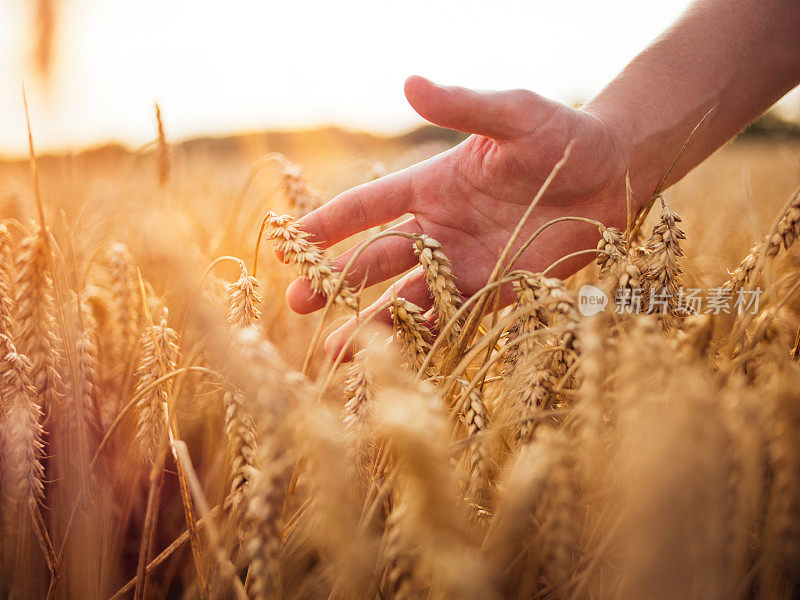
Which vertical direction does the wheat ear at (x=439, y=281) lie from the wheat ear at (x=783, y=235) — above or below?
below

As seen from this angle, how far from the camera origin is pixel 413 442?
1.28 feet

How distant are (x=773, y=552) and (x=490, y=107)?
107 cm

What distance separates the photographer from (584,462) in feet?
1.83

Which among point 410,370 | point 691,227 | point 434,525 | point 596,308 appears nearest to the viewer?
point 434,525

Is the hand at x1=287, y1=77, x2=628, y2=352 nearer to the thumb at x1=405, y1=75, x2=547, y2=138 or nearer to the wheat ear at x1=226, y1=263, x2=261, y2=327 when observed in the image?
the thumb at x1=405, y1=75, x2=547, y2=138

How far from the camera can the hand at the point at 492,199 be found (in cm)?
133


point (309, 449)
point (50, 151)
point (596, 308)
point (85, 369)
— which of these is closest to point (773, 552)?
point (596, 308)

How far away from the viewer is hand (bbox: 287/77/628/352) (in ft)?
4.37

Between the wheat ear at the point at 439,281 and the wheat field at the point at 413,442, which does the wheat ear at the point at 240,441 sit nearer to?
the wheat field at the point at 413,442

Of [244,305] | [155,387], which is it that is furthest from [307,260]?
[155,387]

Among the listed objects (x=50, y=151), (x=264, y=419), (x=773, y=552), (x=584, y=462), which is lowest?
(x=773, y=552)

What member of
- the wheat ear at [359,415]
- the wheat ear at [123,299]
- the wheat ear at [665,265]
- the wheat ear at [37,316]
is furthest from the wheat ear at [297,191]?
the wheat ear at [665,265]

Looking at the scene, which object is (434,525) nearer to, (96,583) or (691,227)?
(96,583)

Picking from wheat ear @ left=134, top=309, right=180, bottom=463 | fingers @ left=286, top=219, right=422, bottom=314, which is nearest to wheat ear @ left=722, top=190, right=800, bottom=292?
fingers @ left=286, top=219, right=422, bottom=314
